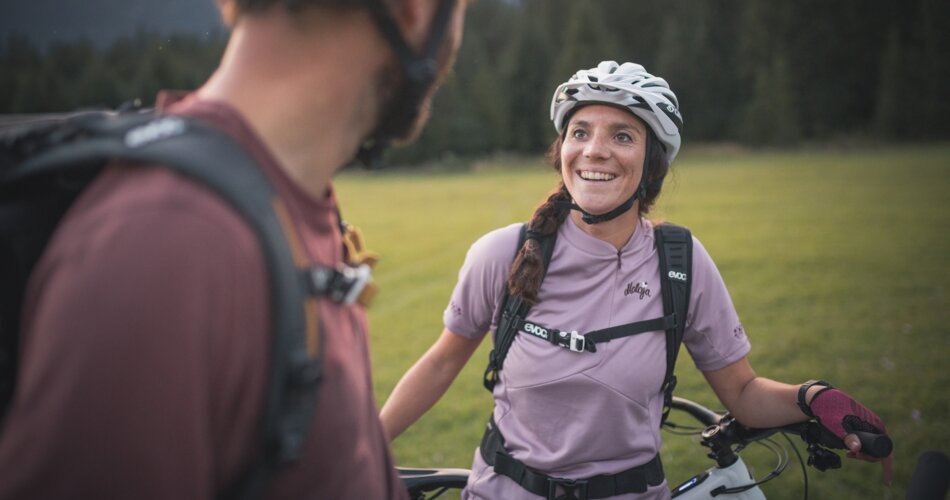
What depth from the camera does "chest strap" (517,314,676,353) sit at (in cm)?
300

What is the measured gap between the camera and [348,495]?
1467mm

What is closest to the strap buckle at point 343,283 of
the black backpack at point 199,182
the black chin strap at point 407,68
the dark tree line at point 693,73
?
the black backpack at point 199,182

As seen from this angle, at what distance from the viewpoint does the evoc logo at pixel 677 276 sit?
123 inches

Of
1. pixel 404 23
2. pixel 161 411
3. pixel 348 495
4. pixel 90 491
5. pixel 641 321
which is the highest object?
pixel 404 23

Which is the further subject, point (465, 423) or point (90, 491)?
point (465, 423)

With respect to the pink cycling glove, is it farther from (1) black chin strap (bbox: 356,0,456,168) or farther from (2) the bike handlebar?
(1) black chin strap (bbox: 356,0,456,168)

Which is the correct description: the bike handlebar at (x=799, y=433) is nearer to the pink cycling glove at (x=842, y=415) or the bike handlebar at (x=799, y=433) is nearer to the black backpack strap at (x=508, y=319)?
the pink cycling glove at (x=842, y=415)

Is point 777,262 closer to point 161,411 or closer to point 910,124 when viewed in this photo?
point 161,411

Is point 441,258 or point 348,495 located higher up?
point 348,495

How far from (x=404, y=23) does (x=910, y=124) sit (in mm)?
74088

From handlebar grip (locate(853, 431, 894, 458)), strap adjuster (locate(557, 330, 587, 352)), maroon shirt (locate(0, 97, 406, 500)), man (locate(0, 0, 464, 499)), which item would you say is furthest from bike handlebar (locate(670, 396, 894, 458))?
maroon shirt (locate(0, 97, 406, 500))

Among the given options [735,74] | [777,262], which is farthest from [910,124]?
[777,262]

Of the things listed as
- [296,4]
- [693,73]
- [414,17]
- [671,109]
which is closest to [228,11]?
[296,4]

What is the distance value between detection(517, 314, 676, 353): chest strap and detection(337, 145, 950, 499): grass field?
1.21m
